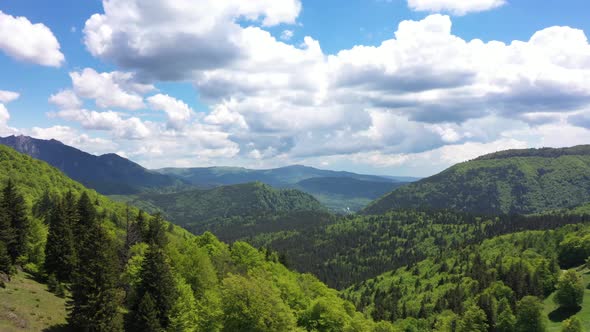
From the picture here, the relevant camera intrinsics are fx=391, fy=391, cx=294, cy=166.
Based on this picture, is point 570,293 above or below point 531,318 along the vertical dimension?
above

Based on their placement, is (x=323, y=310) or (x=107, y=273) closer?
(x=107, y=273)

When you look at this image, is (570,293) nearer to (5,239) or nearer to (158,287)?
(158,287)

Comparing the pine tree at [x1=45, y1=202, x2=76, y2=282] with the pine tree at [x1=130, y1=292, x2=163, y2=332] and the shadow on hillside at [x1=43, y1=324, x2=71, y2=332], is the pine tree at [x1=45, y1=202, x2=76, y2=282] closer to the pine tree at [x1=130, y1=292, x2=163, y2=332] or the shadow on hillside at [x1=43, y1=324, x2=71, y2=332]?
the shadow on hillside at [x1=43, y1=324, x2=71, y2=332]

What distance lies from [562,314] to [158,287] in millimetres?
159889

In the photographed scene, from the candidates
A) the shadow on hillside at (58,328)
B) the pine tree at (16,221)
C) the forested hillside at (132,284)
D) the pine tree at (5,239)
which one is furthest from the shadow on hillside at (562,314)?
the pine tree at (5,239)

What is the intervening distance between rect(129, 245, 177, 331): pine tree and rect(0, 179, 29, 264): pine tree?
1133 inches

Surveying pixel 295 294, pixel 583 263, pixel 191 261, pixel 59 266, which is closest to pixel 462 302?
pixel 583 263

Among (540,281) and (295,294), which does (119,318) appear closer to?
(295,294)

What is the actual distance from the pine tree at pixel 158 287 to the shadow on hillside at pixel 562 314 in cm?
15409

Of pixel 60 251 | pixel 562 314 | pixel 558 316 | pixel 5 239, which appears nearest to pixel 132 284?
pixel 60 251

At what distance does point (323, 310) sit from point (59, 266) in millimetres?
49470

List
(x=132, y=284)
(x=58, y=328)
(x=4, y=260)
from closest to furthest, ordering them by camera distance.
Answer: (x=58, y=328) < (x=4, y=260) < (x=132, y=284)

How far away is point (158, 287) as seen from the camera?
56406mm

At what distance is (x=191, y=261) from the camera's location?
73875 mm
